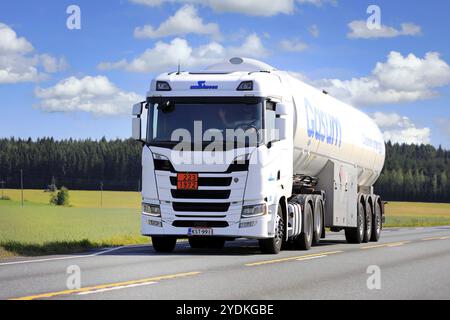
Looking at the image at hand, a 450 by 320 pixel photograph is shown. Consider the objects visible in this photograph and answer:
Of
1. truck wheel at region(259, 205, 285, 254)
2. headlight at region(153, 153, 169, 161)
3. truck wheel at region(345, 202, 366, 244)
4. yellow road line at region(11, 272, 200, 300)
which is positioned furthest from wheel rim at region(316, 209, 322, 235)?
yellow road line at region(11, 272, 200, 300)

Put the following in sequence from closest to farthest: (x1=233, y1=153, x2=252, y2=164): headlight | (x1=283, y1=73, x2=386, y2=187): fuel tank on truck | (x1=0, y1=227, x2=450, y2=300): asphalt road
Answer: (x1=0, y1=227, x2=450, y2=300): asphalt road → (x1=233, y1=153, x2=252, y2=164): headlight → (x1=283, y1=73, x2=386, y2=187): fuel tank on truck

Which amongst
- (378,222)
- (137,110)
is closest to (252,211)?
(137,110)

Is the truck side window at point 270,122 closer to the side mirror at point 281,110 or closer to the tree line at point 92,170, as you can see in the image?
the side mirror at point 281,110

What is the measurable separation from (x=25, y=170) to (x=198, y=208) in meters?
138

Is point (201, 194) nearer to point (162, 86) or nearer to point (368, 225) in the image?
point (162, 86)

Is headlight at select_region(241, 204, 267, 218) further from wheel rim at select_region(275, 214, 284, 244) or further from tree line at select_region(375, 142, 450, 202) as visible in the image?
tree line at select_region(375, 142, 450, 202)

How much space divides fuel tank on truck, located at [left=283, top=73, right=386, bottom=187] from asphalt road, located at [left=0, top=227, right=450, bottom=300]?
291 centimetres

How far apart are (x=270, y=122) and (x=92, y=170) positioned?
139332 mm

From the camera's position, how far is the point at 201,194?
18.9 meters

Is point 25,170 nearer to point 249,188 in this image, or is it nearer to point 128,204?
point 128,204

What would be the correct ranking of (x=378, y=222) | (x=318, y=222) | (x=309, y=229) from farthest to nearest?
(x=378, y=222), (x=318, y=222), (x=309, y=229)

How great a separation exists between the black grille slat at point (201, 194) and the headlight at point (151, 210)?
1.55 ft

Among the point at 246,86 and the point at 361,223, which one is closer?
the point at 246,86

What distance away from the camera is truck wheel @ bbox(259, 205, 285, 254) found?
19531 mm
